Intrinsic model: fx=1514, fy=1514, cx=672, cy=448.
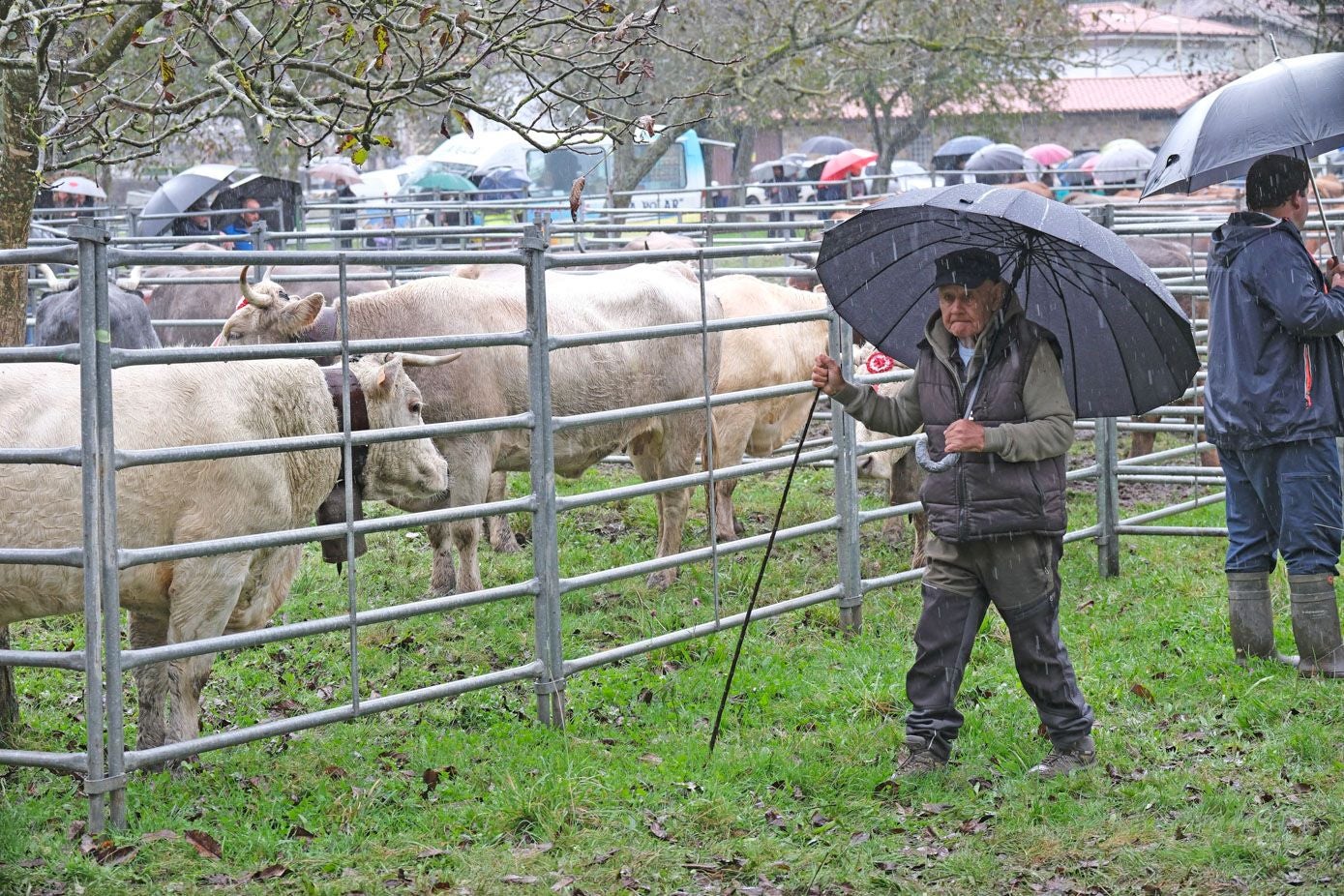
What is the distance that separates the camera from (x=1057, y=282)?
503 centimetres

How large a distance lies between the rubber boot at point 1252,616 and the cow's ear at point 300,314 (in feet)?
13.8

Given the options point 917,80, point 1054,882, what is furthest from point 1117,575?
point 917,80

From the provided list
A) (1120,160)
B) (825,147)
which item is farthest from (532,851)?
(825,147)

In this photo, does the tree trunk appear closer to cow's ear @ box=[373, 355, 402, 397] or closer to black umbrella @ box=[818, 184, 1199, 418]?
cow's ear @ box=[373, 355, 402, 397]

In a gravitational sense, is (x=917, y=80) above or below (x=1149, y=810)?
above

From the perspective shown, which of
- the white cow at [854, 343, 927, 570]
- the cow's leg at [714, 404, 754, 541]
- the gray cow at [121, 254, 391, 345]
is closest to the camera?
the white cow at [854, 343, 927, 570]

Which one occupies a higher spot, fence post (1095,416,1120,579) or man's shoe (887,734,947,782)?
fence post (1095,416,1120,579)

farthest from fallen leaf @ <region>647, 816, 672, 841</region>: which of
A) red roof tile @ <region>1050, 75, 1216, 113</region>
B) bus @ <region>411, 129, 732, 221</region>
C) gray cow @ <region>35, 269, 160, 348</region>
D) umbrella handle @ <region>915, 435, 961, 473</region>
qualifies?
red roof tile @ <region>1050, 75, 1216, 113</region>

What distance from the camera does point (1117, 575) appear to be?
830 centimetres

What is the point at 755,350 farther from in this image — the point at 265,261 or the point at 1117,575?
the point at 265,261

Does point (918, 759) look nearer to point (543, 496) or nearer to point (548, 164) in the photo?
point (543, 496)

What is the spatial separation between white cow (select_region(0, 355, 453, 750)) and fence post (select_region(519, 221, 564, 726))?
784 mm

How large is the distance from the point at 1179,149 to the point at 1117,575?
2.93 metres

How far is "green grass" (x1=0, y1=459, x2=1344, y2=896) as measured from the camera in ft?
14.3
